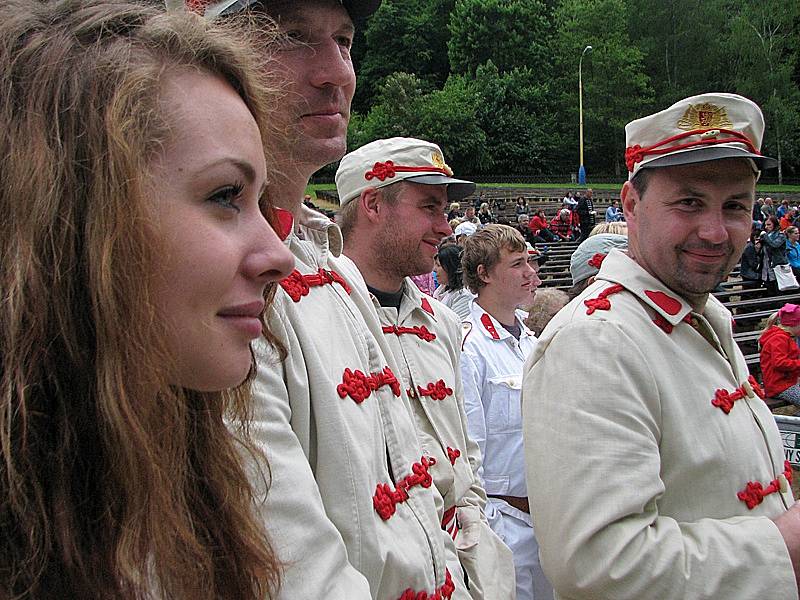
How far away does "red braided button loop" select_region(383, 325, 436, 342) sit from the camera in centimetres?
320

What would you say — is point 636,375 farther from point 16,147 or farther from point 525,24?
point 525,24

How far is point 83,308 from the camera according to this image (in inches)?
38.6

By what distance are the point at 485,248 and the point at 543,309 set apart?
3.39 ft

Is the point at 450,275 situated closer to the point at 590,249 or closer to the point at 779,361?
the point at 590,249

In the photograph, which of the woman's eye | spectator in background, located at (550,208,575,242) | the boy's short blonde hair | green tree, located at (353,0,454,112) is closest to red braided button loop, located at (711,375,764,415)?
the woman's eye

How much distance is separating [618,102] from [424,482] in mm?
62194

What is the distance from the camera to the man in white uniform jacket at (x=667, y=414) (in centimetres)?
206

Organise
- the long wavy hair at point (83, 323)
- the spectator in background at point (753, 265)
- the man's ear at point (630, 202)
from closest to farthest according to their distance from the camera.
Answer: the long wavy hair at point (83, 323)
the man's ear at point (630, 202)
the spectator in background at point (753, 265)

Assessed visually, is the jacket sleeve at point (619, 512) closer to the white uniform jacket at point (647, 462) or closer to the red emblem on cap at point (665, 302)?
the white uniform jacket at point (647, 462)

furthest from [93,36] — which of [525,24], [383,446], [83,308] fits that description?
[525,24]

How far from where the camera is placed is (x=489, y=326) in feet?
14.7

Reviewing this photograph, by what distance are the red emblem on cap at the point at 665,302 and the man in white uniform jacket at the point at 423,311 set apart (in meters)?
0.91

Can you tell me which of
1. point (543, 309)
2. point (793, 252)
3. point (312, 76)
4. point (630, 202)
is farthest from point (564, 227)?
point (312, 76)

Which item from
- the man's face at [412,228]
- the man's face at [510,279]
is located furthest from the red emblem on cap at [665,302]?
the man's face at [510,279]
